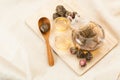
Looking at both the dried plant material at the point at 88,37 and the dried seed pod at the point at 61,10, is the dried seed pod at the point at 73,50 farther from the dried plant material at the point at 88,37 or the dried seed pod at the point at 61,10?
the dried seed pod at the point at 61,10

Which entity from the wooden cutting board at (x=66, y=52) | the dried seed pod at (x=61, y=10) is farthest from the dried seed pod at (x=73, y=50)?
the dried seed pod at (x=61, y=10)

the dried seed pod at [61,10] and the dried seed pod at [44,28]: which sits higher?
the dried seed pod at [44,28]

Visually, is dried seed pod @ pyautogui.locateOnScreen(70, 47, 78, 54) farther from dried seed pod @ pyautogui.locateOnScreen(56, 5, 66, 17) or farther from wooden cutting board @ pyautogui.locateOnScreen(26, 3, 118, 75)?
dried seed pod @ pyautogui.locateOnScreen(56, 5, 66, 17)

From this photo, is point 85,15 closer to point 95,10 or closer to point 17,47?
point 95,10

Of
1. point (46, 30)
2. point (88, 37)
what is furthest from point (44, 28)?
point (88, 37)

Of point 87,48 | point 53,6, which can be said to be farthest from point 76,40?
point 53,6

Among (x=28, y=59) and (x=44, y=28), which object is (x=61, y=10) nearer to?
(x=44, y=28)
